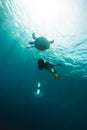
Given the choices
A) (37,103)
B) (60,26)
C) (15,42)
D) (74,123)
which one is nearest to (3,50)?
(15,42)

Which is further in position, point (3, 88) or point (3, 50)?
point (3, 88)

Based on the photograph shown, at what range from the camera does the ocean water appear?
13.0m

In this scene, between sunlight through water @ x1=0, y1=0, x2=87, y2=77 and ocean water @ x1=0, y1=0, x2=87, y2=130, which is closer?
sunlight through water @ x1=0, y1=0, x2=87, y2=77

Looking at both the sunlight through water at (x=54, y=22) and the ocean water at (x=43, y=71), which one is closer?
the sunlight through water at (x=54, y=22)

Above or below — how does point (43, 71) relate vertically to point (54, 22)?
above

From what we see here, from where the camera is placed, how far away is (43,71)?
2184cm

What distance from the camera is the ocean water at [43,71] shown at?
13.0 m

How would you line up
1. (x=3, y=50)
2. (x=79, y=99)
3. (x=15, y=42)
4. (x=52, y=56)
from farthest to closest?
1. (x=79, y=99)
2. (x=3, y=50)
3. (x=15, y=42)
4. (x=52, y=56)

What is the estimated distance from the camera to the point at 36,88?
24.6 m

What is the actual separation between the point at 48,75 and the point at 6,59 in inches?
214

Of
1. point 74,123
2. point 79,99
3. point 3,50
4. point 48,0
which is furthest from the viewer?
point 74,123

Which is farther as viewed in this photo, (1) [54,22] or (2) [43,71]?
(2) [43,71]

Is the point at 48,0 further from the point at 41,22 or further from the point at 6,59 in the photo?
the point at 6,59

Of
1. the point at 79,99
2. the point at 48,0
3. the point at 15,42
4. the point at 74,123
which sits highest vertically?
the point at 15,42
